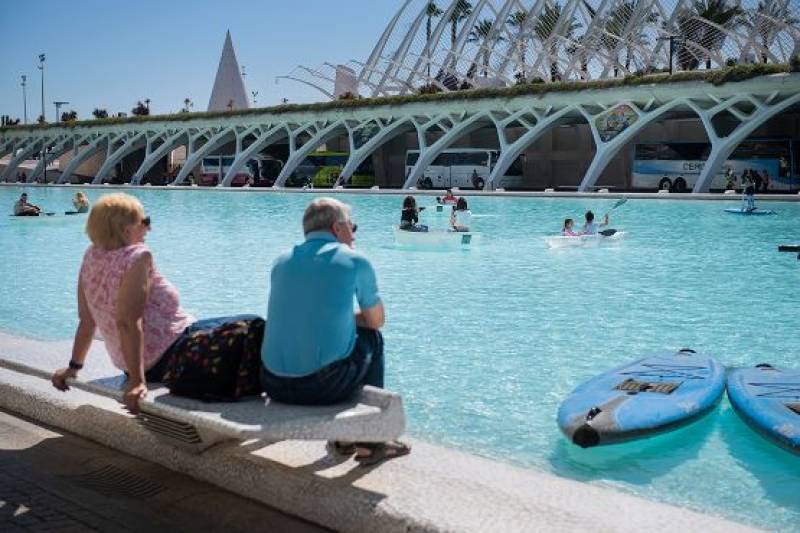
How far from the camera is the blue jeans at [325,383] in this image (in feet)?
11.0

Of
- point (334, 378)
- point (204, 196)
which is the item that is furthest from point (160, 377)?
point (204, 196)

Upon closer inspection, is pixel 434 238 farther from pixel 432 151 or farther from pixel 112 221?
pixel 432 151

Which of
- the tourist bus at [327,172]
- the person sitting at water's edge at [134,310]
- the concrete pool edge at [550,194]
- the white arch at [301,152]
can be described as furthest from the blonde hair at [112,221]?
the white arch at [301,152]

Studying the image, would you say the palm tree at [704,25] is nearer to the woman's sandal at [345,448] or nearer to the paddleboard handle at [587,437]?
the paddleboard handle at [587,437]

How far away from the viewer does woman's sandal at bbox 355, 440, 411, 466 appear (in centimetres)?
357

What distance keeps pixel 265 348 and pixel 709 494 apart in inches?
112

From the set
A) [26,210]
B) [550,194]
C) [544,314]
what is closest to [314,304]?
[544,314]

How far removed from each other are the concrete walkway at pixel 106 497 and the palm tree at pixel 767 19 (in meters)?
46.2

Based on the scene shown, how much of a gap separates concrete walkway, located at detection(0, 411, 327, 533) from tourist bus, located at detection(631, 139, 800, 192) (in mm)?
36401

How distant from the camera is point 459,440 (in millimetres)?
5812

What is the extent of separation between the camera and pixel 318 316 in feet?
11.0

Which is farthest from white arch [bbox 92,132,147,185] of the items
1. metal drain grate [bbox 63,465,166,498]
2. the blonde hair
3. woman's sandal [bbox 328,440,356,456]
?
woman's sandal [bbox 328,440,356,456]

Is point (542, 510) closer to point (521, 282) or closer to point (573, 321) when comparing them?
point (573, 321)

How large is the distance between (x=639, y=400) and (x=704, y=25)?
5053 cm
